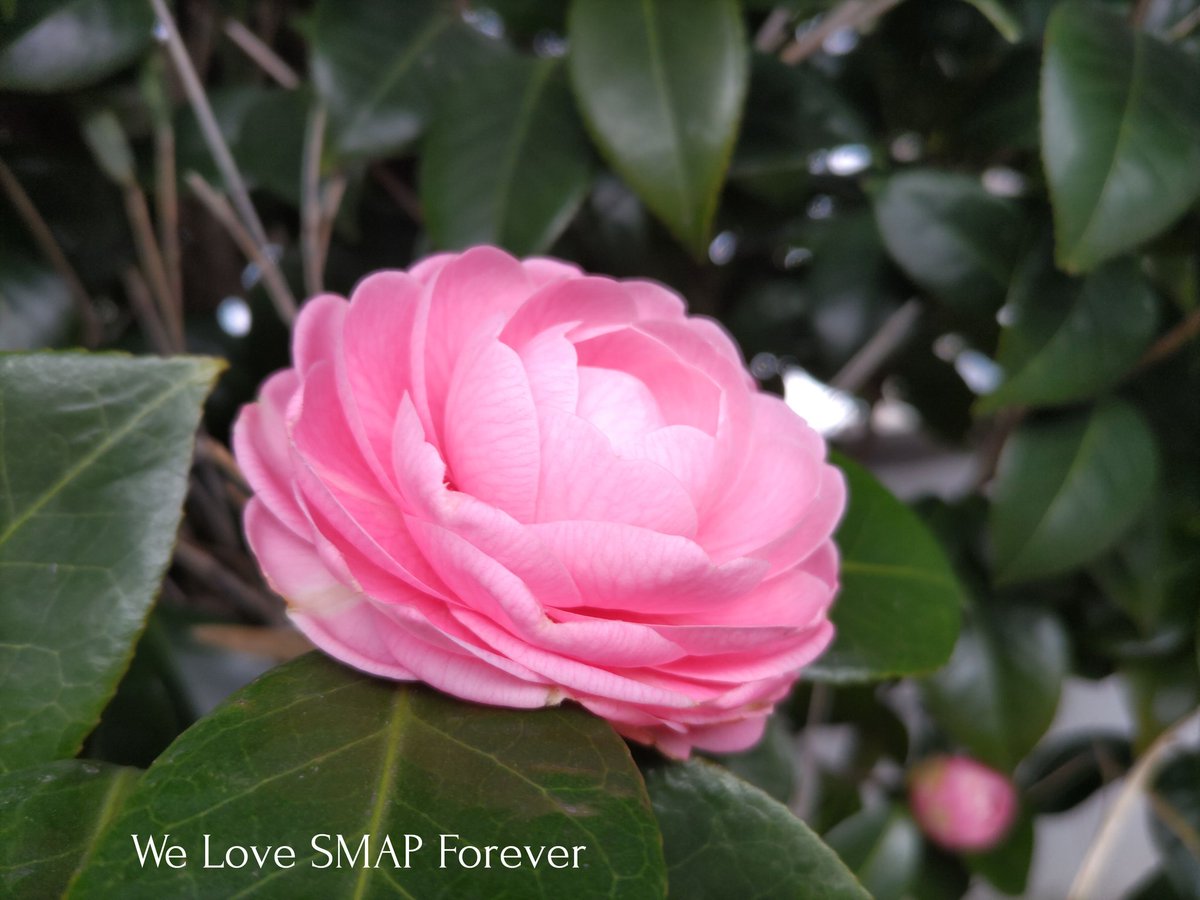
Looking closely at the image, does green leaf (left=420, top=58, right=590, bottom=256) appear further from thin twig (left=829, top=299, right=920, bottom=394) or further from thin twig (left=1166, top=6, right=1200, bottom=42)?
thin twig (left=1166, top=6, right=1200, bottom=42)

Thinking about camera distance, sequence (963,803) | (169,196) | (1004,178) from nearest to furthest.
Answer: (169,196)
(963,803)
(1004,178)

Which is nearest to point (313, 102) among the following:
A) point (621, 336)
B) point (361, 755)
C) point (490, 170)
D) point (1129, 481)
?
point (490, 170)

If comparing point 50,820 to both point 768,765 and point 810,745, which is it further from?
point 810,745

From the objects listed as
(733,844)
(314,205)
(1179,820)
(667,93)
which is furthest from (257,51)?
(1179,820)

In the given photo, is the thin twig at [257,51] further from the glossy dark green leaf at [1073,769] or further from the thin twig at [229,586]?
the glossy dark green leaf at [1073,769]

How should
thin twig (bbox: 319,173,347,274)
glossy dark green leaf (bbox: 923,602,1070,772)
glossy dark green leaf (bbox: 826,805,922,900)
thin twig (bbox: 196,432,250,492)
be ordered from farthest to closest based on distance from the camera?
glossy dark green leaf (bbox: 826,805,922,900)
glossy dark green leaf (bbox: 923,602,1070,772)
thin twig (bbox: 319,173,347,274)
thin twig (bbox: 196,432,250,492)

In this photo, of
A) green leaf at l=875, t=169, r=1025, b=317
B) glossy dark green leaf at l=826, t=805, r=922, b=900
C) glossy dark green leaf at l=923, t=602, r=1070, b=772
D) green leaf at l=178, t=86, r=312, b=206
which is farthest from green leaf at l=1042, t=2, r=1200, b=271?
glossy dark green leaf at l=826, t=805, r=922, b=900
